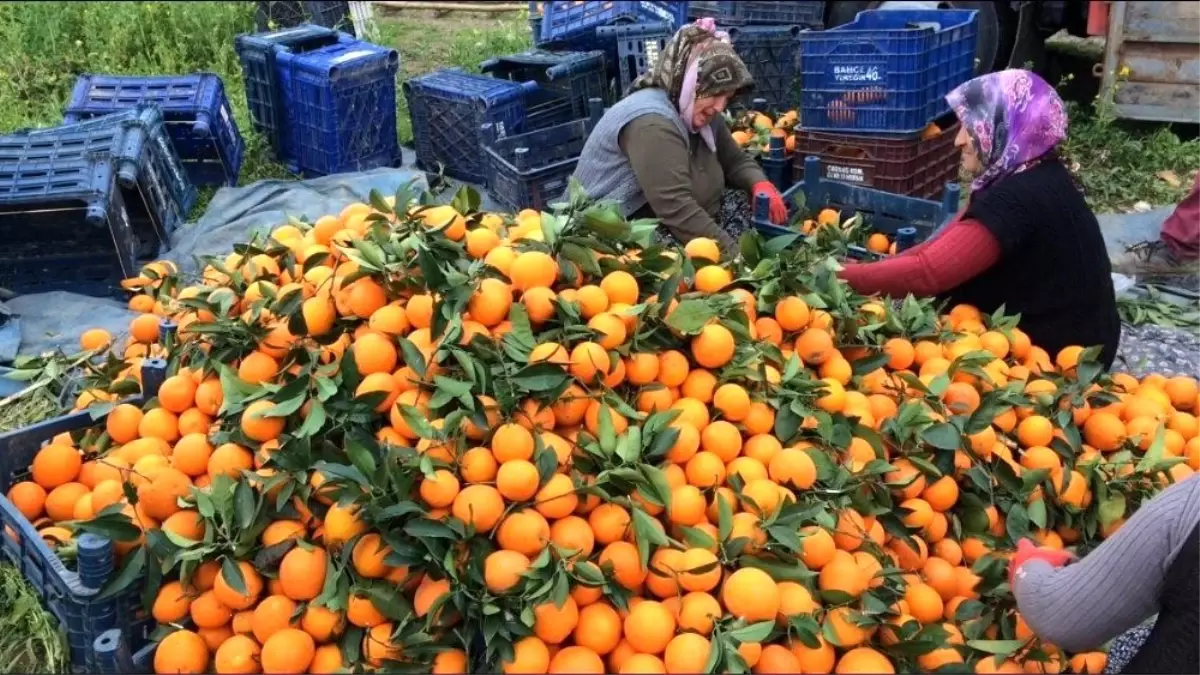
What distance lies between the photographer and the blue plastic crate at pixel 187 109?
204 inches

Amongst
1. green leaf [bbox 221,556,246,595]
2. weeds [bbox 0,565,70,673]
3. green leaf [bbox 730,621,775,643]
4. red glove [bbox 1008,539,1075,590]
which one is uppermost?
green leaf [bbox 221,556,246,595]

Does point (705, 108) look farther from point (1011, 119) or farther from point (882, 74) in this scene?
point (882, 74)

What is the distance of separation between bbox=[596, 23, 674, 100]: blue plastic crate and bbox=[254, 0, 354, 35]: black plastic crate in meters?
2.87

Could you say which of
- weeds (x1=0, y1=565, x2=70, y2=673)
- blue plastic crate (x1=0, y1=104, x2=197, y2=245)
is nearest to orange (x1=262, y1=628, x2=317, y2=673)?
weeds (x1=0, y1=565, x2=70, y2=673)

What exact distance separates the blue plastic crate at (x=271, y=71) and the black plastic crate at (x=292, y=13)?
2.00 meters

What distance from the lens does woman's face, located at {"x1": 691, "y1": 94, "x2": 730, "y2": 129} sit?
3.80 meters

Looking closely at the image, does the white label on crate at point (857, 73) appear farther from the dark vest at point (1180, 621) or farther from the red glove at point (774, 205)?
the dark vest at point (1180, 621)

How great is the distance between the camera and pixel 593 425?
2.10 m

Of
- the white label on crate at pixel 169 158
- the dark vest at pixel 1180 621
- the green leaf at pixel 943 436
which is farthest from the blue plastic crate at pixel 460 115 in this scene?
the dark vest at pixel 1180 621

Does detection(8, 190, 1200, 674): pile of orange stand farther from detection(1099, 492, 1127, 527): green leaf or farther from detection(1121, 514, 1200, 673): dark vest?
detection(1121, 514, 1200, 673): dark vest

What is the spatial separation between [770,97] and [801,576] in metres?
5.03

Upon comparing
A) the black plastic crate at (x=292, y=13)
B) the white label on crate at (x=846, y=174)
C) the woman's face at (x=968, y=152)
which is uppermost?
the black plastic crate at (x=292, y=13)

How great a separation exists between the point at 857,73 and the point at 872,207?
3.38 feet

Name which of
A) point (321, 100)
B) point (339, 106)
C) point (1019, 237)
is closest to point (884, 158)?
point (1019, 237)
